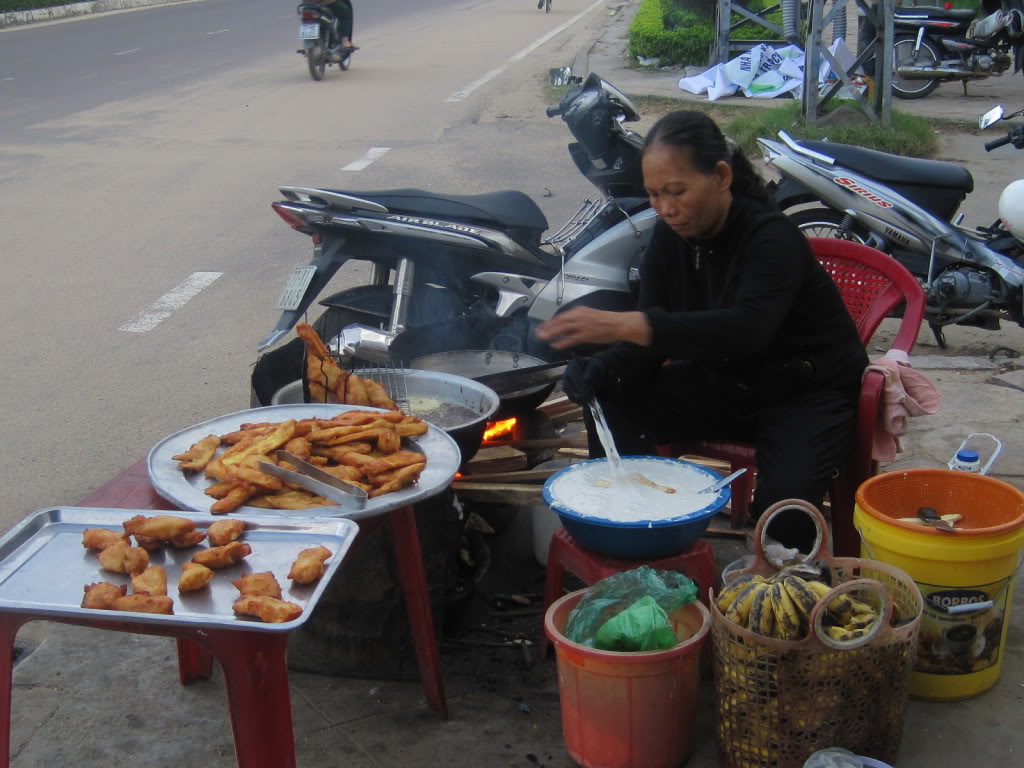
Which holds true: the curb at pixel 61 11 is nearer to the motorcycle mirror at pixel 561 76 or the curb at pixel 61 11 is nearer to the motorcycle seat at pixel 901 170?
the motorcycle mirror at pixel 561 76

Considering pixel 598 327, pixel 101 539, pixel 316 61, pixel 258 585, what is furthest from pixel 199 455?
pixel 316 61

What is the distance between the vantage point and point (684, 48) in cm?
1561

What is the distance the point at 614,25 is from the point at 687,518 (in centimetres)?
2211

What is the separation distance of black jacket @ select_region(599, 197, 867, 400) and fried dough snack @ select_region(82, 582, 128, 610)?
1535mm

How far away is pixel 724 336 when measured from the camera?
2988 mm

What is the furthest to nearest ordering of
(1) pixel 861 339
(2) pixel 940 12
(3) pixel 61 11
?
1. (3) pixel 61 11
2. (2) pixel 940 12
3. (1) pixel 861 339

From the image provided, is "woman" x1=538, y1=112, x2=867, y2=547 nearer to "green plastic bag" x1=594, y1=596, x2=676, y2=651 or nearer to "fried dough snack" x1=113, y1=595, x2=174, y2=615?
"green plastic bag" x1=594, y1=596, x2=676, y2=651

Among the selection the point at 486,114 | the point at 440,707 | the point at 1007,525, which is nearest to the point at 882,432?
the point at 1007,525

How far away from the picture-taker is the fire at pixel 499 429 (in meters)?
4.08

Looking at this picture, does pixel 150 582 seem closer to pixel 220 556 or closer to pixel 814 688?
pixel 220 556

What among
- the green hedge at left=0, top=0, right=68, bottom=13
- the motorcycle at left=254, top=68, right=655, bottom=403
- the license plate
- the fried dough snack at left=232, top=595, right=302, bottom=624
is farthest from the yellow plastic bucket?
the green hedge at left=0, top=0, right=68, bottom=13

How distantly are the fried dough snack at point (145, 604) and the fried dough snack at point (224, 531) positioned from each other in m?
0.25

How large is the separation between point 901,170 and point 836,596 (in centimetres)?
390

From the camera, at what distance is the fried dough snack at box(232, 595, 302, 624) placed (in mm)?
2016
